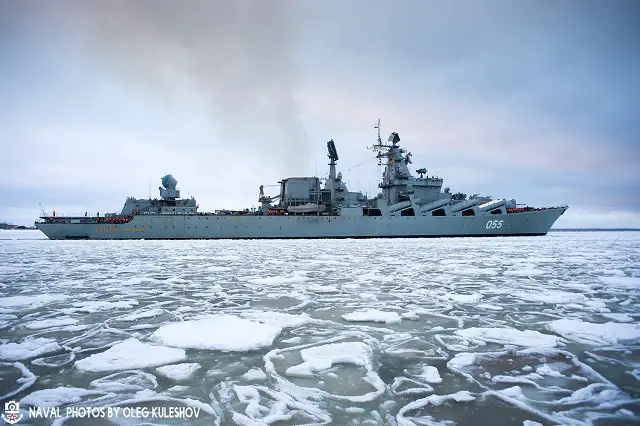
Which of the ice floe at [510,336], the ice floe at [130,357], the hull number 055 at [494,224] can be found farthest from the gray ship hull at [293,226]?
the ice floe at [510,336]

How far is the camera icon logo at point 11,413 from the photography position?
252 cm

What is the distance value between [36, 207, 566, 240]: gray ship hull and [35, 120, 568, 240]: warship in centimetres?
11

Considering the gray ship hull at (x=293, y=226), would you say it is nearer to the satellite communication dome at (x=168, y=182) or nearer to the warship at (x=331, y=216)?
the warship at (x=331, y=216)

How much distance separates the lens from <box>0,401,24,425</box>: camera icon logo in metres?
2.52

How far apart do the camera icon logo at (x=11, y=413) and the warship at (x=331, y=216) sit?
3587 cm

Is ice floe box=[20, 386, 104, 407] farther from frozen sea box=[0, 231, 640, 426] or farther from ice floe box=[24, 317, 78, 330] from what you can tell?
ice floe box=[24, 317, 78, 330]

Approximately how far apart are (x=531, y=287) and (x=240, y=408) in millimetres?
8061

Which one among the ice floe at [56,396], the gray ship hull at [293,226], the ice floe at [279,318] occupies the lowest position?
Result: the ice floe at [279,318]

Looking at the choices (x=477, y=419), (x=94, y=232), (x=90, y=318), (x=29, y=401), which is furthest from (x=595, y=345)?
(x=94, y=232)

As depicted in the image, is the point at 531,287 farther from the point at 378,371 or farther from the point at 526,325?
the point at 378,371

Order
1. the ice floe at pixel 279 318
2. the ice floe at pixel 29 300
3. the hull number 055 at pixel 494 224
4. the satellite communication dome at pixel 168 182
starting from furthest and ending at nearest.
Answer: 1. the hull number 055 at pixel 494 224
2. the satellite communication dome at pixel 168 182
3. the ice floe at pixel 29 300
4. the ice floe at pixel 279 318

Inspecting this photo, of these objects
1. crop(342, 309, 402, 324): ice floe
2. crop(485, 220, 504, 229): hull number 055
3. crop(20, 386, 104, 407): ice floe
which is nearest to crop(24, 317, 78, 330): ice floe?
crop(20, 386, 104, 407): ice floe

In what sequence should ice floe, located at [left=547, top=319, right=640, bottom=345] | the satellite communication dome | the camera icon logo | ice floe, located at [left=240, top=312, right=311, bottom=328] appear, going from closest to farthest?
the camera icon logo, ice floe, located at [left=547, top=319, right=640, bottom=345], ice floe, located at [left=240, top=312, right=311, bottom=328], the satellite communication dome

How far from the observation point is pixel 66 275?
420 inches
